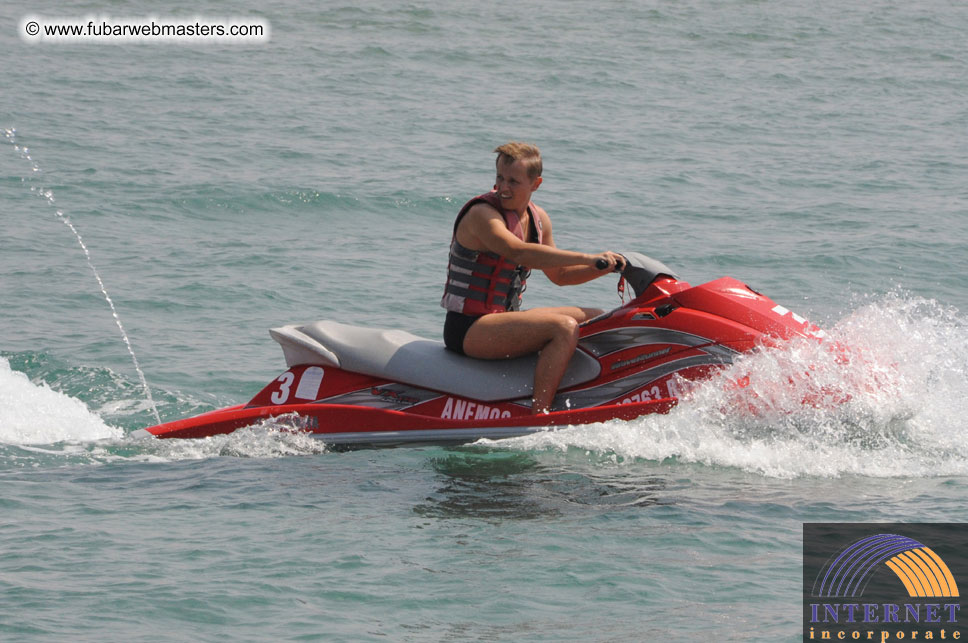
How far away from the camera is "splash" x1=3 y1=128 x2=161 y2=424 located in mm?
8922

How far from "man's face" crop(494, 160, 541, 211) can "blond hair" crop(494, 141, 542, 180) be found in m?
0.02

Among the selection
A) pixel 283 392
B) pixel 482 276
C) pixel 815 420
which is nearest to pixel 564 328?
pixel 482 276

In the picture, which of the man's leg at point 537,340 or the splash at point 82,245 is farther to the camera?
the splash at point 82,245

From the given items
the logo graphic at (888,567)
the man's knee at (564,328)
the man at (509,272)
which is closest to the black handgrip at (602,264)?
the man at (509,272)

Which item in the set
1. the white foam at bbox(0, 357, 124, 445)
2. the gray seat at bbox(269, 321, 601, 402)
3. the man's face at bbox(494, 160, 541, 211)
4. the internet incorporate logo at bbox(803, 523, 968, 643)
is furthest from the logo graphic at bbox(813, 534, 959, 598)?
the white foam at bbox(0, 357, 124, 445)

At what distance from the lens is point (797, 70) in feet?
83.3

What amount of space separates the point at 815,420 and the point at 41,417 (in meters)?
4.65

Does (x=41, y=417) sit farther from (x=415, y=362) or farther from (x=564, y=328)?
(x=564, y=328)

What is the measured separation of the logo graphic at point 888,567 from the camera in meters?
5.47

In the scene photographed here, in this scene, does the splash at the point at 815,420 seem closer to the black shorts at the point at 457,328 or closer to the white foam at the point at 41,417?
the black shorts at the point at 457,328

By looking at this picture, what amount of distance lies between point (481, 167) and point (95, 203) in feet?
17.3

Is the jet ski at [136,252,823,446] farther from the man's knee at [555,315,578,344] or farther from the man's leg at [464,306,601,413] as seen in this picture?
the man's knee at [555,315,578,344]

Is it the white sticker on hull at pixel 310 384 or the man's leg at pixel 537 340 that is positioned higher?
the man's leg at pixel 537 340

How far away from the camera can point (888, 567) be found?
5.70 meters
